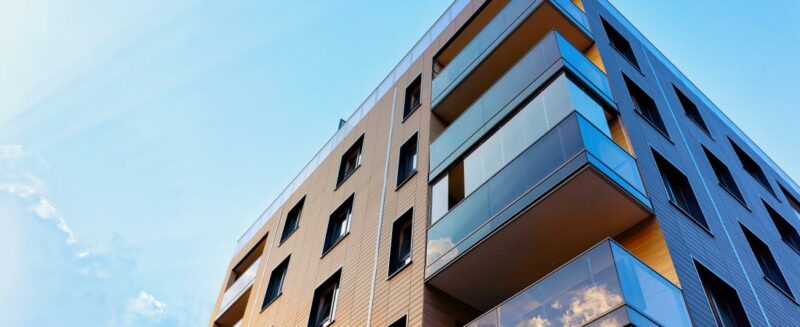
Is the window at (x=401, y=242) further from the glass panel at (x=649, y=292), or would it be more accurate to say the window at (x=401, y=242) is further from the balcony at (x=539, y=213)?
the glass panel at (x=649, y=292)

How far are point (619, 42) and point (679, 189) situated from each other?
5966 mm

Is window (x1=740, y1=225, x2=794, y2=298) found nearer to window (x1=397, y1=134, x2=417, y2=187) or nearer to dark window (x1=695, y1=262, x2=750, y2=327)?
dark window (x1=695, y1=262, x2=750, y2=327)

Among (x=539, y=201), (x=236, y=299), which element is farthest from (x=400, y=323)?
(x=236, y=299)

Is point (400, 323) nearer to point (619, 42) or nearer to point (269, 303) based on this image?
point (269, 303)

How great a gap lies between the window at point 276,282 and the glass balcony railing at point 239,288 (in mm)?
1684

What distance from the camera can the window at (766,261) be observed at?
13.8 meters

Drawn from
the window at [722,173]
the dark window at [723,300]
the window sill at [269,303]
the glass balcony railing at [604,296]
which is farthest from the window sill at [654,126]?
the window sill at [269,303]

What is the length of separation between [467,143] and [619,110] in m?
3.35

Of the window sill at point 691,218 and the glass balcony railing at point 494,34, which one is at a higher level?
the glass balcony railing at point 494,34

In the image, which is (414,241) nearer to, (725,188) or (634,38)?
(725,188)

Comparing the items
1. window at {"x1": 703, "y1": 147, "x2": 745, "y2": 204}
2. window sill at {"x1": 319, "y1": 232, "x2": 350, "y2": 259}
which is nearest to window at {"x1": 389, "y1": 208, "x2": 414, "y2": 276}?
window sill at {"x1": 319, "y1": 232, "x2": 350, "y2": 259}

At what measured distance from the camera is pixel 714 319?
9.27m

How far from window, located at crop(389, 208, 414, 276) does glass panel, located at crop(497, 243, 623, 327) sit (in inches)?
183

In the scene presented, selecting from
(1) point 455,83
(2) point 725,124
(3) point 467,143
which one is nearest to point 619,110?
(3) point 467,143
